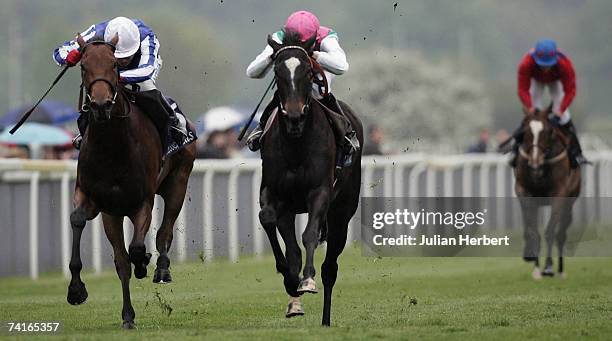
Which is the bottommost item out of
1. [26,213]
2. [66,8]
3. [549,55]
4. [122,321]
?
[122,321]

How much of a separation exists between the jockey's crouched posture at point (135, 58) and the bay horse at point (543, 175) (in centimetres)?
561

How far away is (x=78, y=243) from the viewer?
29.6ft

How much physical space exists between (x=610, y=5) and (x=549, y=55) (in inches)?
742

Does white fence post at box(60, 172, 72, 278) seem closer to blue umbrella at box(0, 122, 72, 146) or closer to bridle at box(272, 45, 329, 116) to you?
blue umbrella at box(0, 122, 72, 146)

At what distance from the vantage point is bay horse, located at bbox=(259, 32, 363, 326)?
28.6 feet

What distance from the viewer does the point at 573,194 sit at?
15430mm

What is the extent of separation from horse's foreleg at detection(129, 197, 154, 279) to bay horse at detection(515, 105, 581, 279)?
6.07 meters

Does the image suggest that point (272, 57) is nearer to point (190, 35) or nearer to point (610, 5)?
point (190, 35)

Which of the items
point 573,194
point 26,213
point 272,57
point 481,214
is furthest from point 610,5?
point 272,57

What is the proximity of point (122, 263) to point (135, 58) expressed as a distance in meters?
1.39

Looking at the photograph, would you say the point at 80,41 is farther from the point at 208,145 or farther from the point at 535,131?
the point at 208,145

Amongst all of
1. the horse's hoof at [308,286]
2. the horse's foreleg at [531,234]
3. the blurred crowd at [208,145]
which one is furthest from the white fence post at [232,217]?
the horse's hoof at [308,286]

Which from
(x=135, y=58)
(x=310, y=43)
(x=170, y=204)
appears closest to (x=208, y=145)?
(x=170, y=204)

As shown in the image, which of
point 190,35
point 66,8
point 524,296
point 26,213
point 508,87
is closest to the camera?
point 524,296
